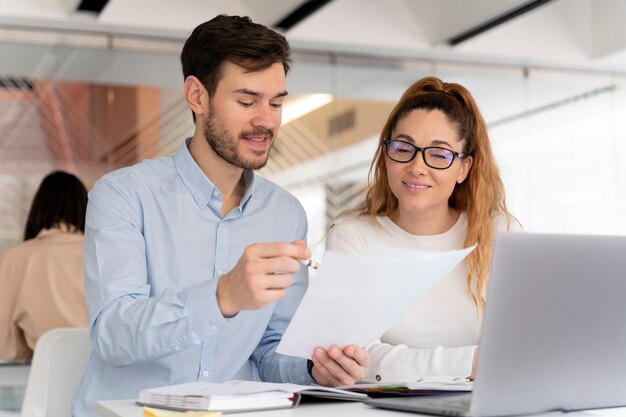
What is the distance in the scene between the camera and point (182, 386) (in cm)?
171

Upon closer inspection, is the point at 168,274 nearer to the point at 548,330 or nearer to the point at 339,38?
the point at 548,330

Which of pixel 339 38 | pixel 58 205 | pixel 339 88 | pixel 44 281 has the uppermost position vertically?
pixel 339 38

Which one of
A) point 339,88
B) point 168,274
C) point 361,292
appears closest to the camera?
point 361,292

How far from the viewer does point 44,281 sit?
4.28m

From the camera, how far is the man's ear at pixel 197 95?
2387 millimetres

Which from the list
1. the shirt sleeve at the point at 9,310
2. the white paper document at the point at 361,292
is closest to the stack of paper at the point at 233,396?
the white paper document at the point at 361,292

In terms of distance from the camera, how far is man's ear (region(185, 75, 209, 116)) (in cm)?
239

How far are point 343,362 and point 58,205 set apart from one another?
9.57 ft

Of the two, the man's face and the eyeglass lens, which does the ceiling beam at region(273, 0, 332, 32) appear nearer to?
the eyeglass lens

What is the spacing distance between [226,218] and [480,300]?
741 mm

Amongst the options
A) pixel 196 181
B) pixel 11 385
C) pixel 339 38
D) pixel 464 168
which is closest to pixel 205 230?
pixel 196 181

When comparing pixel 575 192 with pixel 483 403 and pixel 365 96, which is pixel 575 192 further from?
pixel 483 403

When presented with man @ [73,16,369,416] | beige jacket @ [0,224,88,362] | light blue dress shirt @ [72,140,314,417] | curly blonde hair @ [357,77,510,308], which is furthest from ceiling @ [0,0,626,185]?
light blue dress shirt @ [72,140,314,417]

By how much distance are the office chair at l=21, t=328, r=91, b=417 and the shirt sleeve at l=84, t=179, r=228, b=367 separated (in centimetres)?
30
